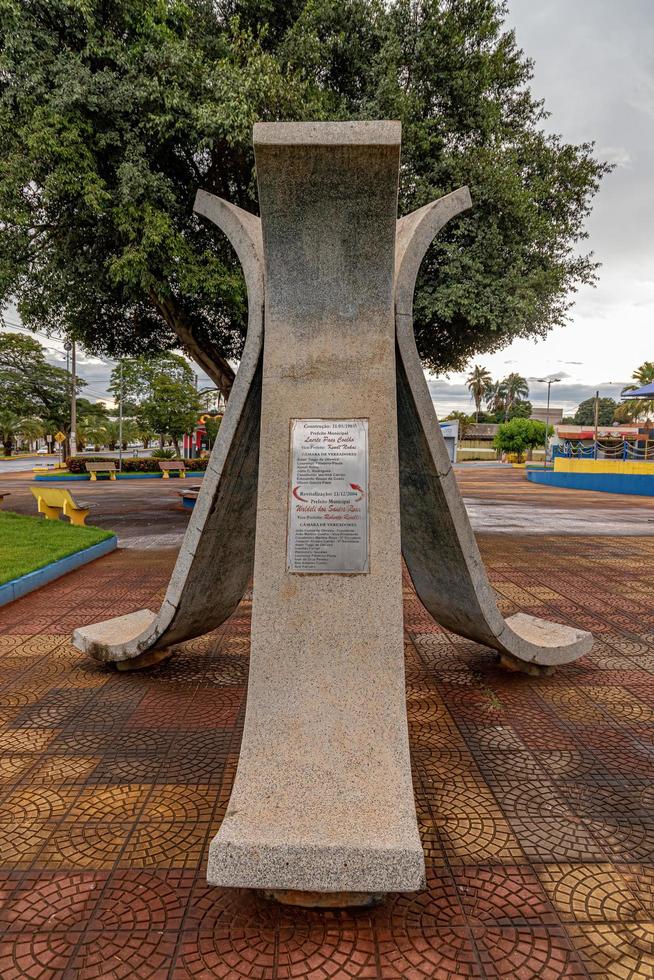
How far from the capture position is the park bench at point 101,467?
3079 centimetres

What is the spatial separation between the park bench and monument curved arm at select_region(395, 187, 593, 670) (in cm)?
2892

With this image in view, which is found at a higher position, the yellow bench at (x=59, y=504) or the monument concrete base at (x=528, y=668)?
the yellow bench at (x=59, y=504)

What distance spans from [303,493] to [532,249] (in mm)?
10459

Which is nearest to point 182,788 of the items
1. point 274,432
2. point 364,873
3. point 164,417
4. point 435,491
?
point 364,873

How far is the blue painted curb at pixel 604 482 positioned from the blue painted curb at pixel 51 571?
23514 mm

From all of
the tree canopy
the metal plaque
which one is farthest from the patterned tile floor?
the tree canopy

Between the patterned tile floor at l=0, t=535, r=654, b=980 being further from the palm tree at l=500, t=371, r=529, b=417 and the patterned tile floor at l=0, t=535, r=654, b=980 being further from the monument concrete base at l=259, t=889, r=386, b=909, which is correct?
the palm tree at l=500, t=371, r=529, b=417

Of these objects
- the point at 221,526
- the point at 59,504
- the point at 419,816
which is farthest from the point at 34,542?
the point at 419,816

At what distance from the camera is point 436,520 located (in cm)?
404

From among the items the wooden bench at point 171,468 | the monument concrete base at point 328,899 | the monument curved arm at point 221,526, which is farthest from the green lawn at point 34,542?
the wooden bench at point 171,468

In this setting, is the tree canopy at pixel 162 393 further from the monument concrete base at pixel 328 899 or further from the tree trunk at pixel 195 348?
the monument concrete base at pixel 328 899

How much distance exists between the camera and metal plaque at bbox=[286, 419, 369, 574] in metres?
3.09

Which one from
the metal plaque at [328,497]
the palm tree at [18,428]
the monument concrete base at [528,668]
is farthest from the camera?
the palm tree at [18,428]

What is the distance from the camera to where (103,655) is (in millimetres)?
4824
